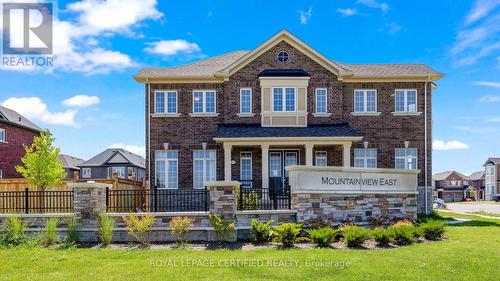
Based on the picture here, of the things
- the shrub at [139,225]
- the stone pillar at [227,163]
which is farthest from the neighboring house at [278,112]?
the shrub at [139,225]

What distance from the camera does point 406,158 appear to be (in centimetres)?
2203

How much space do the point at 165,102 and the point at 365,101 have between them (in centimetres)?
1049

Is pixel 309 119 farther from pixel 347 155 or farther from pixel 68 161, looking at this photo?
pixel 68 161

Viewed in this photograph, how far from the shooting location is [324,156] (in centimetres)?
2183

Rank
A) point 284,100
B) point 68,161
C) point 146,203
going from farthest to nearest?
1. point 68,161
2. point 284,100
3. point 146,203

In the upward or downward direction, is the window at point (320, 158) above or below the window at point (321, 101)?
below

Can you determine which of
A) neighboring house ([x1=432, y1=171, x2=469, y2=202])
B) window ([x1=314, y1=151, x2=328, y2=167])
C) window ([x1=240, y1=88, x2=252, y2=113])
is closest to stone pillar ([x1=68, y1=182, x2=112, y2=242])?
window ([x1=240, y1=88, x2=252, y2=113])

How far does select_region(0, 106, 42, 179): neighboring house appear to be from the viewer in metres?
31.3

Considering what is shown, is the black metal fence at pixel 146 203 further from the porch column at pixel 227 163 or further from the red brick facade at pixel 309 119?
the red brick facade at pixel 309 119

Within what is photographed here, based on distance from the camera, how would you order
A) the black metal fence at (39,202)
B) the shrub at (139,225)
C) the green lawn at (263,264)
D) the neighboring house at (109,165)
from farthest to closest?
1. the neighboring house at (109,165)
2. the black metal fence at (39,202)
3. the shrub at (139,225)
4. the green lawn at (263,264)

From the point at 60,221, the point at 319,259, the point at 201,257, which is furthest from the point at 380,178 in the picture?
the point at 60,221

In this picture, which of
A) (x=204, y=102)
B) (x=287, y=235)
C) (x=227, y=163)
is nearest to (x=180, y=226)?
(x=287, y=235)

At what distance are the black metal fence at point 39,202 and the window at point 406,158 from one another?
15804mm

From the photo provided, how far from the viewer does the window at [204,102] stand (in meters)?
22.0
